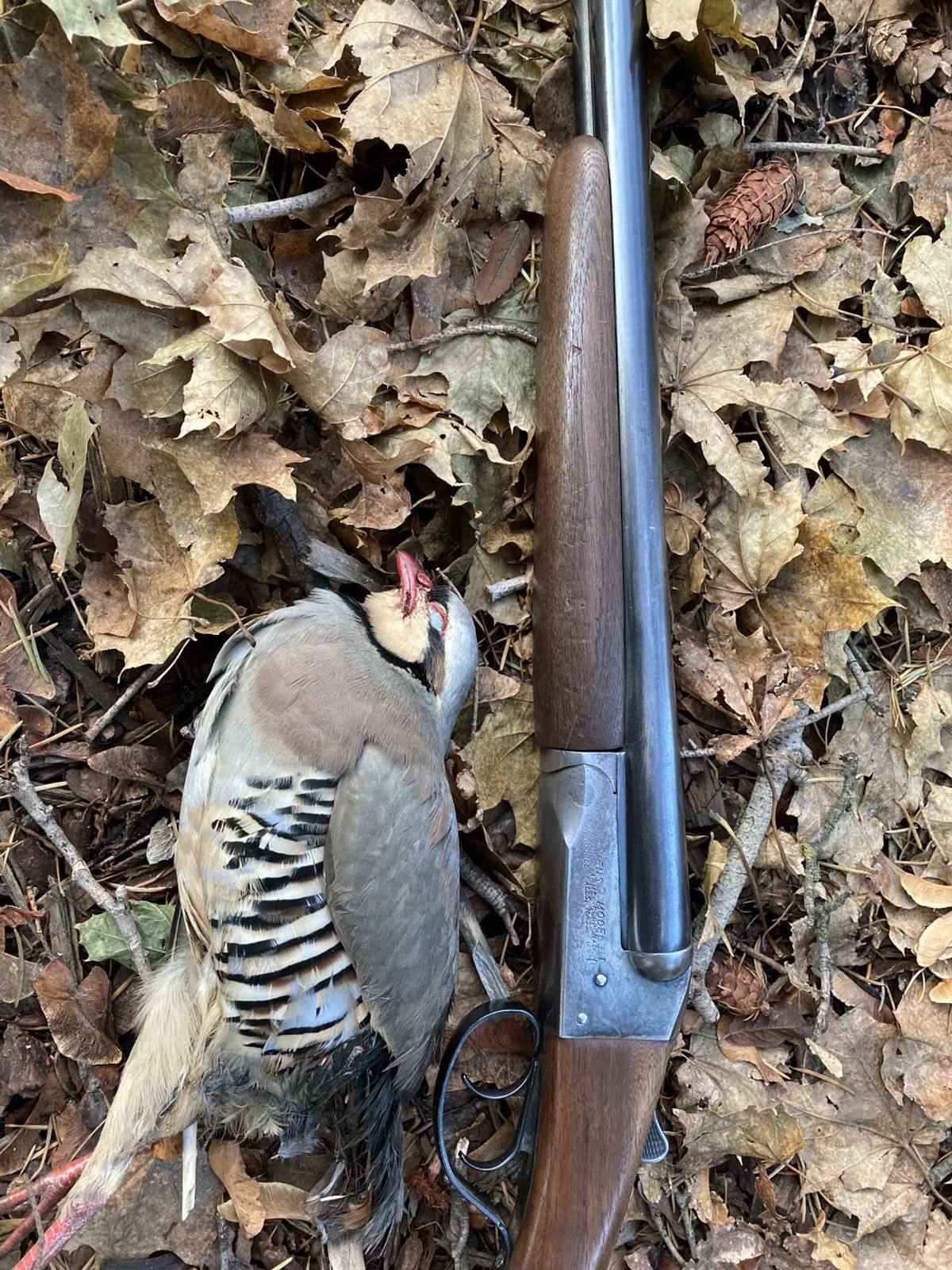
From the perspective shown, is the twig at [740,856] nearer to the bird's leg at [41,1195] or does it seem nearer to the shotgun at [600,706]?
the shotgun at [600,706]

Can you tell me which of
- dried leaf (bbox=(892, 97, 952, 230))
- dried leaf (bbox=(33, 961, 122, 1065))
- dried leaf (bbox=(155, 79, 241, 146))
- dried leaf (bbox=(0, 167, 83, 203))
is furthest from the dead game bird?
dried leaf (bbox=(892, 97, 952, 230))

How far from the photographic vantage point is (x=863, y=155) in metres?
2.39

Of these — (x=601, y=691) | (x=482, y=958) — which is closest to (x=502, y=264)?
(x=601, y=691)

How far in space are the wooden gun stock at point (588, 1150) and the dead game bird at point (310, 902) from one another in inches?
12.8

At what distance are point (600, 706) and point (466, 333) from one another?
3.28 feet

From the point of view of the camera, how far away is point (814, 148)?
2.36 meters

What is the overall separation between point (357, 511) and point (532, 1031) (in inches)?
49.8

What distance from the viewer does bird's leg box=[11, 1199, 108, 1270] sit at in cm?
189

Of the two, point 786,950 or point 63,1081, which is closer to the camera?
point 63,1081

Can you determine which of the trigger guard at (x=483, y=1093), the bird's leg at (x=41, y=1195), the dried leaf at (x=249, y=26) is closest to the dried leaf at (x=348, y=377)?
the dried leaf at (x=249, y=26)

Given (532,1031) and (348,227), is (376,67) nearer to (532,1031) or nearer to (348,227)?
(348,227)

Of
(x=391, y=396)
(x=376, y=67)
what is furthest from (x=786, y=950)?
(x=376, y=67)

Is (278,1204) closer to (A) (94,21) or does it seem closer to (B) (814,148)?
(A) (94,21)

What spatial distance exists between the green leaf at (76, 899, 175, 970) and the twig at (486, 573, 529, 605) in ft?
3.60
